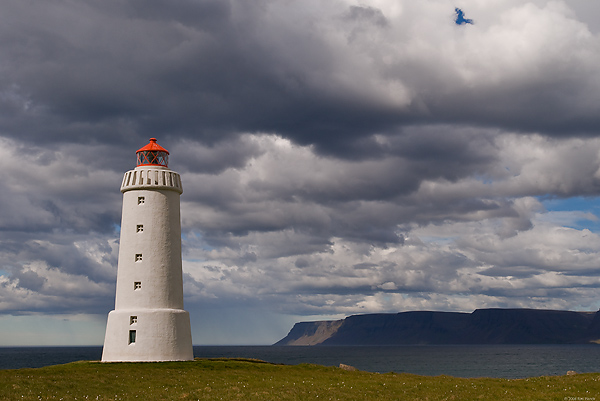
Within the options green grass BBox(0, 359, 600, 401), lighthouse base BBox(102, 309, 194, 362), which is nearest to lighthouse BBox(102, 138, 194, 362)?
lighthouse base BBox(102, 309, 194, 362)

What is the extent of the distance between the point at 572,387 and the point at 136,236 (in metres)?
38.4

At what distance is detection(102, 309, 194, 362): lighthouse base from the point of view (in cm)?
5150

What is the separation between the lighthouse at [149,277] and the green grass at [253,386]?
530 centimetres

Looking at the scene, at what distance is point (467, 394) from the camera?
34.3m

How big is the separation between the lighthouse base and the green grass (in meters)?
4.63

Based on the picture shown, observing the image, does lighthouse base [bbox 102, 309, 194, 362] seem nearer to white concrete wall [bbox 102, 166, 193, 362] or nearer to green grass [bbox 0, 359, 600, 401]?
white concrete wall [bbox 102, 166, 193, 362]

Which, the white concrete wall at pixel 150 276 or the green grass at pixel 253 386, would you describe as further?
the white concrete wall at pixel 150 276

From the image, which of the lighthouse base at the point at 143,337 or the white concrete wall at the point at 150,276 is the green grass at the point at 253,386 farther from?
the white concrete wall at the point at 150,276

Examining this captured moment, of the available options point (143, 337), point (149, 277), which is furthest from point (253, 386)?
point (149, 277)

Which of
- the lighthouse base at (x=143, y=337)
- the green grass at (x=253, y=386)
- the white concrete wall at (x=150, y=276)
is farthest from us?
the white concrete wall at (x=150, y=276)

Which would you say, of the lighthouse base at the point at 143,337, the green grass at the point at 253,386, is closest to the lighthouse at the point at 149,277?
the lighthouse base at the point at 143,337

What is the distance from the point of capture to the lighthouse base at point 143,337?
169ft

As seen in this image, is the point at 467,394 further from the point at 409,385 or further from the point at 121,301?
the point at 121,301

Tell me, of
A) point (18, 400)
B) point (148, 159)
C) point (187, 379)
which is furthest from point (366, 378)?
point (148, 159)
